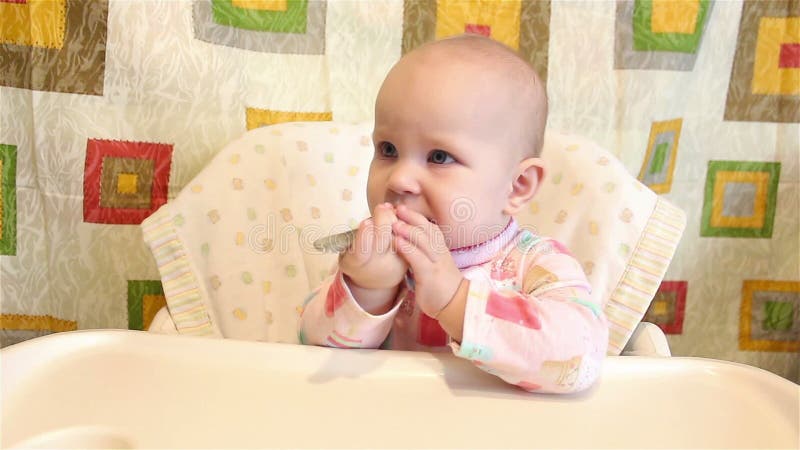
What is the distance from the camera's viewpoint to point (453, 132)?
0.78 m

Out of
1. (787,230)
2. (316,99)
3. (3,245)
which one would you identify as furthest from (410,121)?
(787,230)

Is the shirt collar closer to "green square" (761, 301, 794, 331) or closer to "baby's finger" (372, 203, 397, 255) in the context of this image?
"baby's finger" (372, 203, 397, 255)

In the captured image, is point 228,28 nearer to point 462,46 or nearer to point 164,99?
point 164,99

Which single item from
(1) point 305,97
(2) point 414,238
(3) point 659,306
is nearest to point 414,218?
(2) point 414,238

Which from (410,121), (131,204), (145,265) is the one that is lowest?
(145,265)

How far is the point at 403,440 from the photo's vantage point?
0.61 metres

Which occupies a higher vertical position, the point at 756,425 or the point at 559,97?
the point at 559,97

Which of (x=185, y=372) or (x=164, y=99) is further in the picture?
(x=164, y=99)

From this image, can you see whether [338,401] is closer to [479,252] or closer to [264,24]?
[479,252]

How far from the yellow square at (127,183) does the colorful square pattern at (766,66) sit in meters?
1.05

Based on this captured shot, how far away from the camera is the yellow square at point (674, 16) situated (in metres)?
1.28

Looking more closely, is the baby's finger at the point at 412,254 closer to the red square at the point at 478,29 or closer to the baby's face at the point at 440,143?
the baby's face at the point at 440,143

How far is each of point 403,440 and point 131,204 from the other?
829mm

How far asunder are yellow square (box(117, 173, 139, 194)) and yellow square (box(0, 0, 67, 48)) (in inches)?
9.1
